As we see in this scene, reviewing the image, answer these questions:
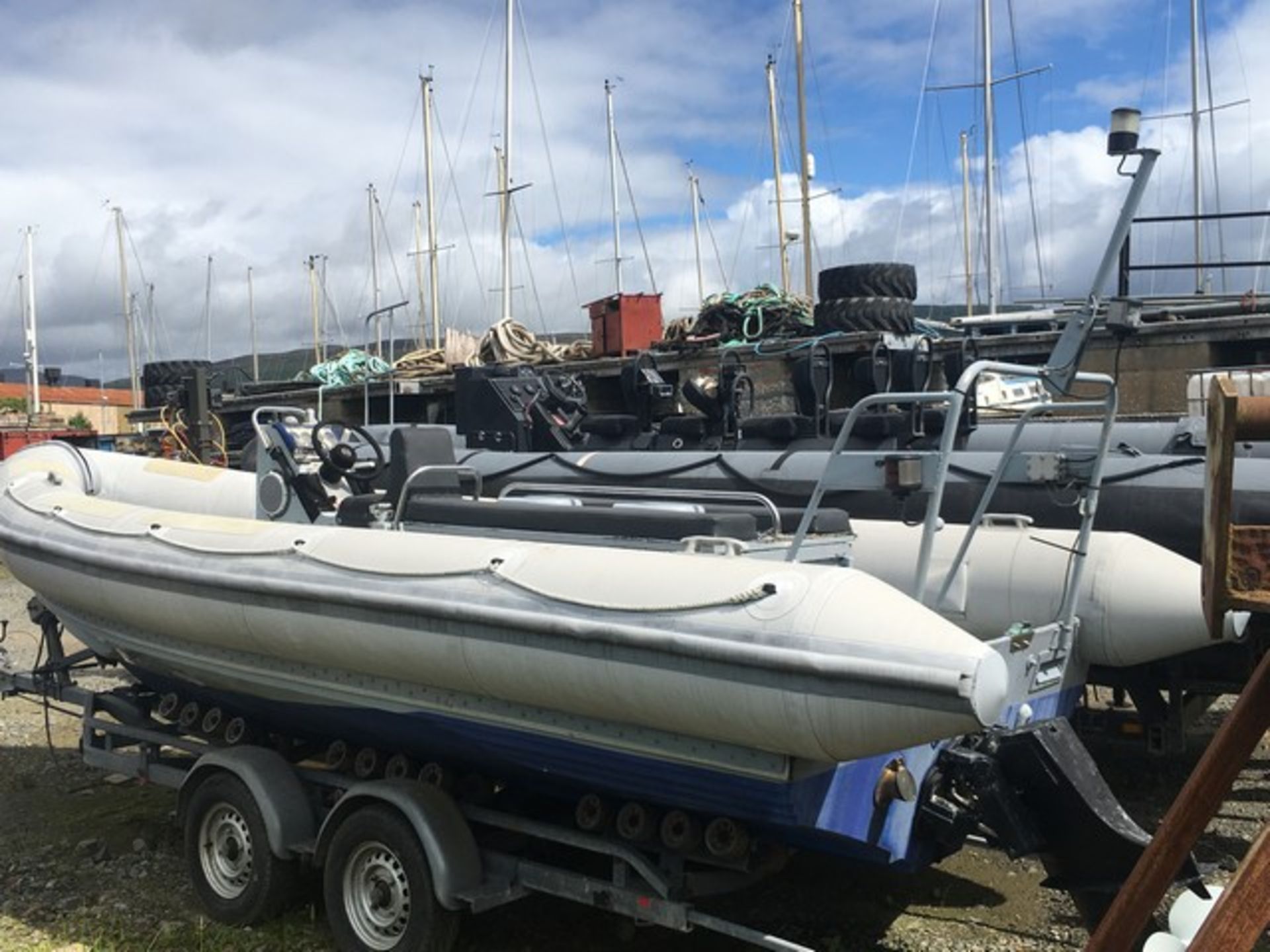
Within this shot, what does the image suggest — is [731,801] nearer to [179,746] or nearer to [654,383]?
[179,746]

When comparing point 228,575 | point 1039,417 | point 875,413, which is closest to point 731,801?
point 228,575

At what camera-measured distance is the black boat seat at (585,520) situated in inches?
181

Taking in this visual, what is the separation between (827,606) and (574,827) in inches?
62.6

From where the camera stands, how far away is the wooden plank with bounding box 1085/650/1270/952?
214 cm

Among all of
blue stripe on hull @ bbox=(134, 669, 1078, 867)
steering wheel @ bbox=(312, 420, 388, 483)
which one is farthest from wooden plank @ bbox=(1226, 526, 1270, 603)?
steering wheel @ bbox=(312, 420, 388, 483)

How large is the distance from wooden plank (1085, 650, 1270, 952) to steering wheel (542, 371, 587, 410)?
8843 millimetres

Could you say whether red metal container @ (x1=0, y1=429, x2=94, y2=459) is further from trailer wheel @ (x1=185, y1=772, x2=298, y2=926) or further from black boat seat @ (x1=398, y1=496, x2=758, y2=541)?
black boat seat @ (x1=398, y1=496, x2=758, y2=541)

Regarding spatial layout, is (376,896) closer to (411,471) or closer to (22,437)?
(411,471)

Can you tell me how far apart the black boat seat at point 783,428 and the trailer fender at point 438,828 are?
5311 millimetres

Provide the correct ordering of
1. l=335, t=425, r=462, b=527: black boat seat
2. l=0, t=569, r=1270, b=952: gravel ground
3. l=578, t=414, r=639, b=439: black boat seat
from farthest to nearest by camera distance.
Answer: l=578, t=414, r=639, b=439: black boat seat
l=335, t=425, r=462, b=527: black boat seat
l=0, t=569, r=1270, b=952: gravel ground

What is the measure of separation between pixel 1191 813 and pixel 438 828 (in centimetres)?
285

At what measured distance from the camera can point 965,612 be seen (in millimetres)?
5793

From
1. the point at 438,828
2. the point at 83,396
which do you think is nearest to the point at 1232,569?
the point at 438,828

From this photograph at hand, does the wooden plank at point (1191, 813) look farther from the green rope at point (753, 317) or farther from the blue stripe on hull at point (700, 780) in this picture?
the green rope at point (753, 317)
